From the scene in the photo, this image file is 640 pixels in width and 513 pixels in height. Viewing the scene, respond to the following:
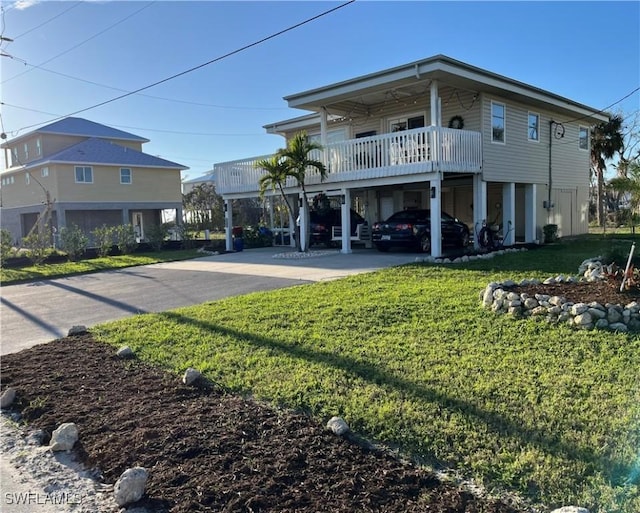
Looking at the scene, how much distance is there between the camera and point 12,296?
11.4 metres

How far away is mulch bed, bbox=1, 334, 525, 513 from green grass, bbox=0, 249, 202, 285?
10.4 metres

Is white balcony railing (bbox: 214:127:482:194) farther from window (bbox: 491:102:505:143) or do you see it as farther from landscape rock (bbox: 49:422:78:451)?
landscape rock (bbox: 49:422:78:451)

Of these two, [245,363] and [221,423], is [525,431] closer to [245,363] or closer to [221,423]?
[221,423]

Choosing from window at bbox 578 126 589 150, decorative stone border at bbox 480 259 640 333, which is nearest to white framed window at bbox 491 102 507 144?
window at bbox 578 126 589 150

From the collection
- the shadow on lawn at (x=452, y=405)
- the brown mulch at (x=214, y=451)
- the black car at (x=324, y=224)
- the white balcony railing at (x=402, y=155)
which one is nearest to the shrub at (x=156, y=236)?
the black car at (x=324, y=224)

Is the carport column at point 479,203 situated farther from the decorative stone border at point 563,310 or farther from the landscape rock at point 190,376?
the landscape rock at point 190,376

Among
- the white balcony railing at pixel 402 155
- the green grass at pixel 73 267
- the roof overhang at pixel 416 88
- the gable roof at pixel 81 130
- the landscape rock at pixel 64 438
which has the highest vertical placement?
the gable roof at pixel 81 130

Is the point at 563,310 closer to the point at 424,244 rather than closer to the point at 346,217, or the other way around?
the point at 424,244

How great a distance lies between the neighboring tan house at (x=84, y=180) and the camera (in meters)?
28.1

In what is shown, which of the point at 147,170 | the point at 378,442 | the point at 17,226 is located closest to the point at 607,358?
the point at 378,442

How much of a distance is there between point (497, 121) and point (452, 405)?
14.3m

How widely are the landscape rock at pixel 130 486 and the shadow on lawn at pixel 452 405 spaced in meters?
1.88

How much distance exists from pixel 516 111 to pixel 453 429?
1597 centimetres

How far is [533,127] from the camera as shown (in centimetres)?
1822
